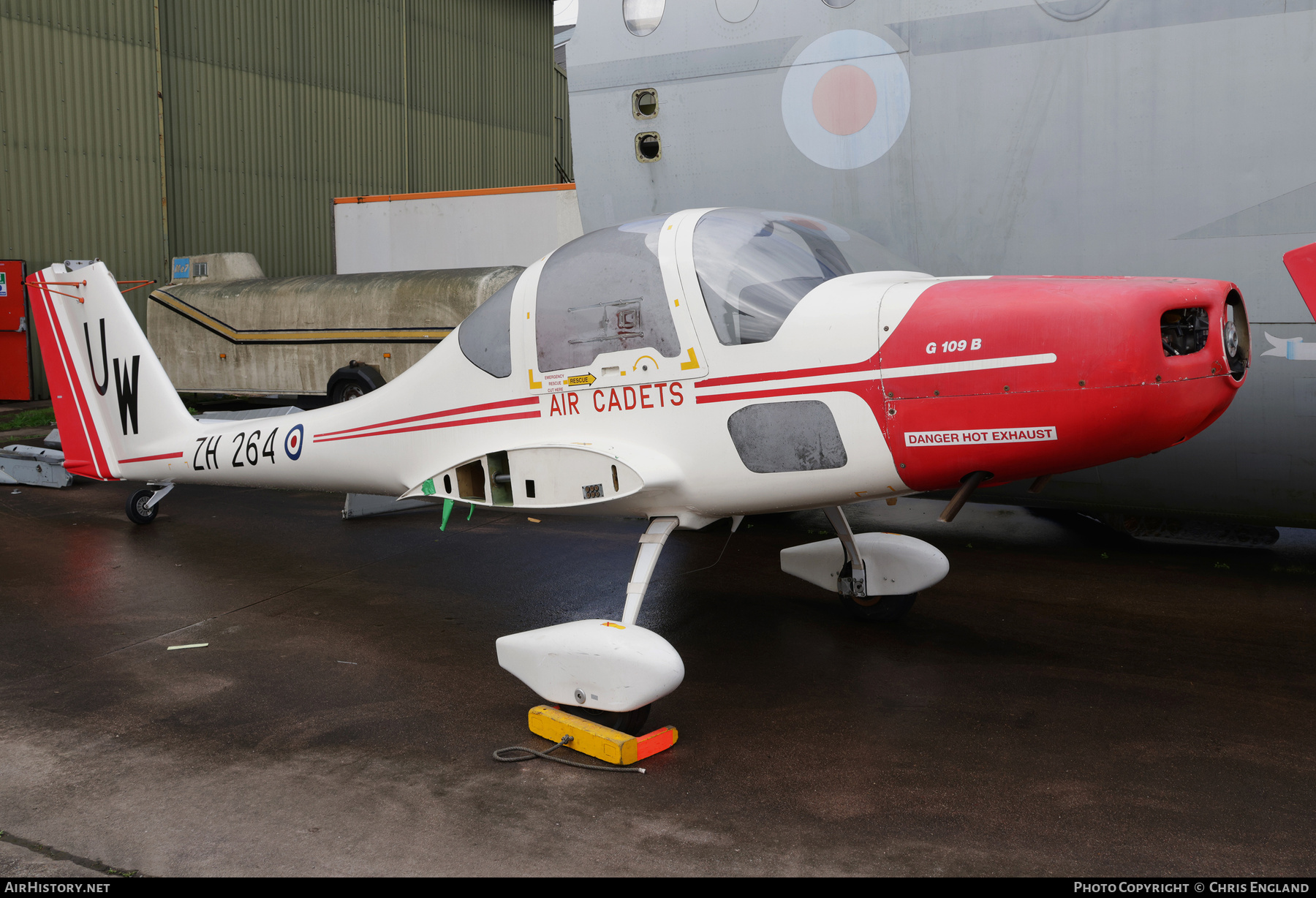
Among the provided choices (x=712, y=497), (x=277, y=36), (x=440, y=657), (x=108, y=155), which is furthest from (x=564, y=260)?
(x=277, y=36)

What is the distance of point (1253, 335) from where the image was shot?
5.73 m

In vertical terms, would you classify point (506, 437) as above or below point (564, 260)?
below

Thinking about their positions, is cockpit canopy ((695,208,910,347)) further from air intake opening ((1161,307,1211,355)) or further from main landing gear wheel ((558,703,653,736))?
main landing gear wheel ((558,703,653,736))

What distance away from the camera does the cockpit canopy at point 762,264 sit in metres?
4.37

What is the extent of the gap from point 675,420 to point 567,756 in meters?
1.53

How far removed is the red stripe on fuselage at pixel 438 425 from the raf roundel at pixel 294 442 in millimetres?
144

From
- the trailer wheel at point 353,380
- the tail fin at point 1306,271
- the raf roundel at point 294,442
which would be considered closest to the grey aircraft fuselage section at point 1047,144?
the tail fin at point 1306,271

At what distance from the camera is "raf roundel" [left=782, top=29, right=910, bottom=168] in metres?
6.39

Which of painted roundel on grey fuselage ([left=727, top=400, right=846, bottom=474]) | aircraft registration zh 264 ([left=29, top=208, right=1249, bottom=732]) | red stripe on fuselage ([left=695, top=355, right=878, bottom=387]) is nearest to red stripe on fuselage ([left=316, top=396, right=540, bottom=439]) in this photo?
aircraft registration zh 264 ([left=29, top=208, right=1249, bottom=732])

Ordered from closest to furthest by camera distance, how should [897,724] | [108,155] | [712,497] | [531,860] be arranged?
[531,860] → [897,724] → [712,497] → [108,155]

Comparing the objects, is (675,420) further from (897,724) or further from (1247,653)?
(1247,653)

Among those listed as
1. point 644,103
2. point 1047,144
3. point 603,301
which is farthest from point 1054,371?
point 644,103

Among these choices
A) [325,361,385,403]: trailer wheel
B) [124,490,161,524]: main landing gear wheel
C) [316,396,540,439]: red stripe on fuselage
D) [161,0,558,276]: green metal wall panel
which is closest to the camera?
[316,396,540,439]: red stripe on fuselage

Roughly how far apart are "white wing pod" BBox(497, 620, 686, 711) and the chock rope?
201 millimetres
